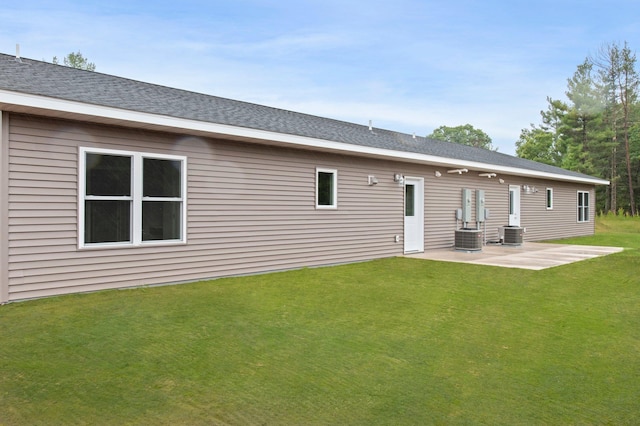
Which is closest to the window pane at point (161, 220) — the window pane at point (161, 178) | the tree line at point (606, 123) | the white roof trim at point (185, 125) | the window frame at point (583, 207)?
the window pane at point (161, 178)

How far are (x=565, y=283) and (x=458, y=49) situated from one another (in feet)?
45.9

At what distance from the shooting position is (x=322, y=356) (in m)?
3.78

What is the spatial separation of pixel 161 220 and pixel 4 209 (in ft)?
6.42

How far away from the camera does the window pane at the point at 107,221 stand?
6059mm

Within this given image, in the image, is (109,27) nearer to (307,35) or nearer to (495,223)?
(307,35)

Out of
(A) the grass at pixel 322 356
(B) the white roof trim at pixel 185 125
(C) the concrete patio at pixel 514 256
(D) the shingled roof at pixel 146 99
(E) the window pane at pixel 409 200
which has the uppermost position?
(D) the shingled roof at pixel 146 99

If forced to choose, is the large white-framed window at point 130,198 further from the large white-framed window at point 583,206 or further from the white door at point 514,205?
the large white-framed window at point 583,206

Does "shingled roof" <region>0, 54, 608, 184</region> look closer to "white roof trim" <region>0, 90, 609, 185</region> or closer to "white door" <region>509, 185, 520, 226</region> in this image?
"white roof trim" <region>0, 90, 609, 185</region>

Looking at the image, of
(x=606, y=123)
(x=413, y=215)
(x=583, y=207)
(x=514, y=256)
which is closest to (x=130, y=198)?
(x=413, y=215)

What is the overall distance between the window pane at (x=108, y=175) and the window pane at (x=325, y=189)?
378 cm

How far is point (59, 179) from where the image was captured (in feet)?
19.0

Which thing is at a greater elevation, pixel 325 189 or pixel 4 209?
pixel 325 189

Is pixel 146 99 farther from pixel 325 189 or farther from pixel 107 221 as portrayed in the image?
pixel 325 189

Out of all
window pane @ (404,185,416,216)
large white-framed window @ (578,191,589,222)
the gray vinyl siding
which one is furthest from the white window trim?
window pane @ (404,185,416,216)
